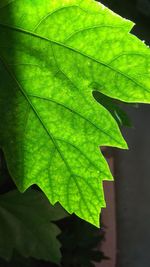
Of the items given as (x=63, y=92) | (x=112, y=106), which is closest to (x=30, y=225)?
(x=112, y=106)

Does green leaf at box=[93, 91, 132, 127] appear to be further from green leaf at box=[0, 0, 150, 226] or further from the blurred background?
the blurred background

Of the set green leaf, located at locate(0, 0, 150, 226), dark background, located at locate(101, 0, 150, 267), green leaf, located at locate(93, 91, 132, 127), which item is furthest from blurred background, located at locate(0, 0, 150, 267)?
green leaf, located at locate(0, 0, 150, 226)

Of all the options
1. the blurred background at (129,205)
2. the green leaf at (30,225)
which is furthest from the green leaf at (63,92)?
the blurred background at (129,205)

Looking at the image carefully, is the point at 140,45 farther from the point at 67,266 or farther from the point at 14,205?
the point at 67,266

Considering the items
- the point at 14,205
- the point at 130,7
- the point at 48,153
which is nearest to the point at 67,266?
the point at 14,205

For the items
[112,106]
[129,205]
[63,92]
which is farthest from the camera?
[129,205]

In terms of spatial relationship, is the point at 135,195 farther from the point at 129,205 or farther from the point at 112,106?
the point at 112,106

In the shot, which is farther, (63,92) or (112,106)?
(112,106)
